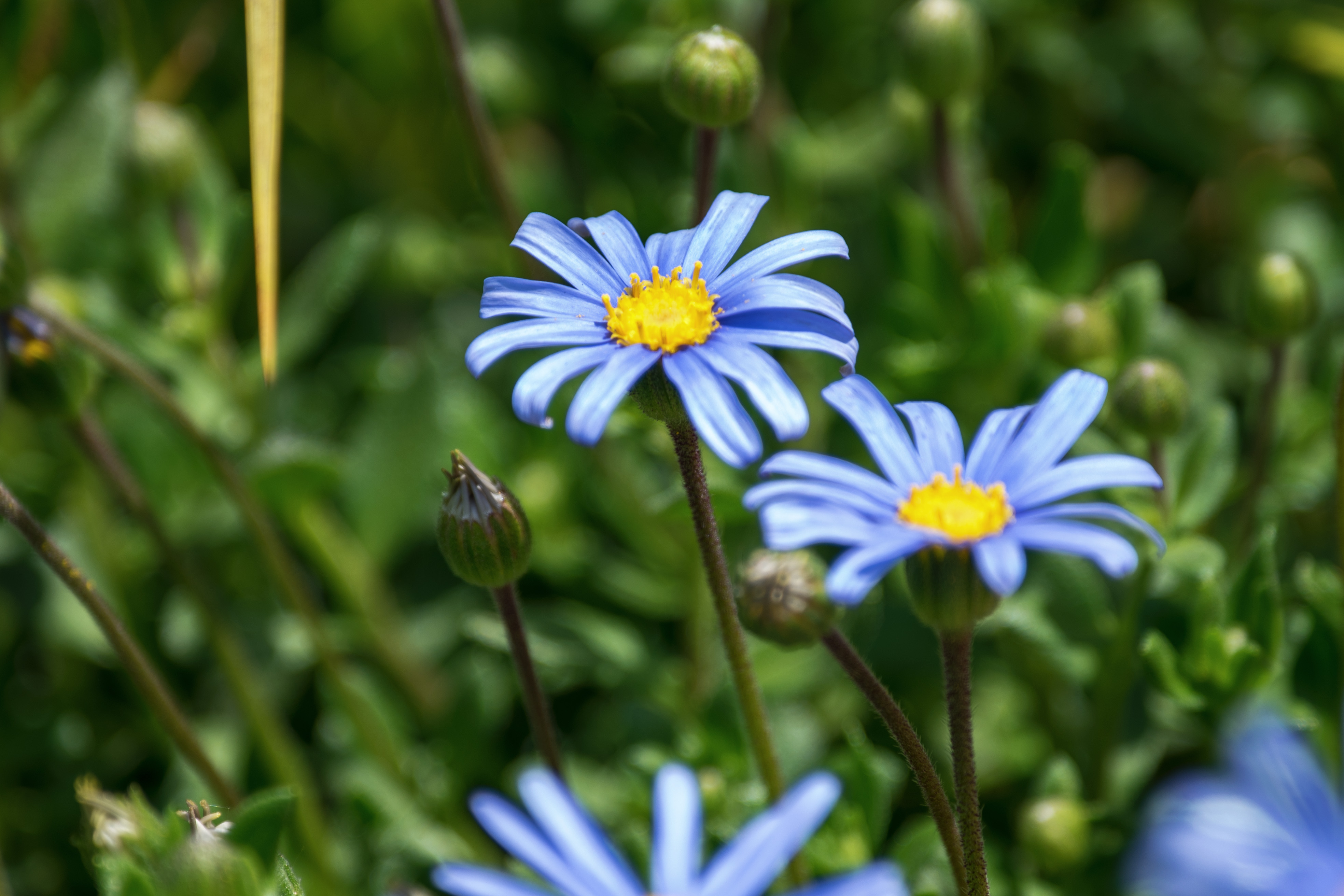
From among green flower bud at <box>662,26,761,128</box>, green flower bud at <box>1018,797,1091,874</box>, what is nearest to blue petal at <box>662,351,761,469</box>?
green flower bud at <box>662,26,761,128</box>

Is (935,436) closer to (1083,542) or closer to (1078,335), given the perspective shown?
(1083,542)

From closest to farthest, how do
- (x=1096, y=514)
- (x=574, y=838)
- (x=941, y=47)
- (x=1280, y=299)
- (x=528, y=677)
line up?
1. (x=574, y=838)
2. (x=1096, y=514)
3. (x=528, y=677)
4. (x=1280, y=299)
5. (x=941, y=47)

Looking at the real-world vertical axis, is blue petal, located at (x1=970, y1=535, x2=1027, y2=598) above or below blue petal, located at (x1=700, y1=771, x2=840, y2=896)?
above

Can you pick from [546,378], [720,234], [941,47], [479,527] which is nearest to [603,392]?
[546,378]

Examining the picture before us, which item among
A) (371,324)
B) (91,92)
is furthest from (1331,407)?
(91,92)

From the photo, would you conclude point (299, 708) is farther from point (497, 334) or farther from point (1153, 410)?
point (1153, 410)

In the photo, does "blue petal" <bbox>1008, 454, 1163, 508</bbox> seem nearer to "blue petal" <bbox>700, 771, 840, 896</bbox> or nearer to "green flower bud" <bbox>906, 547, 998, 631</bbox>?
"green flower bud" <bbox>906, 547, 998, 631</bbox>
